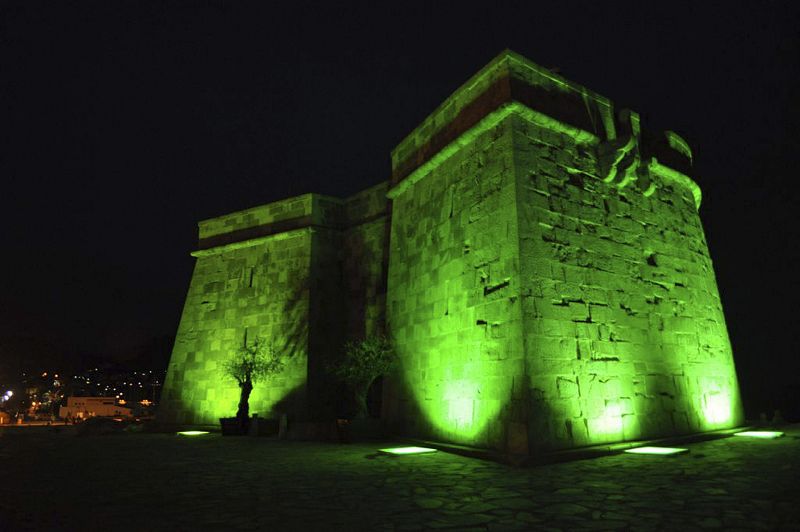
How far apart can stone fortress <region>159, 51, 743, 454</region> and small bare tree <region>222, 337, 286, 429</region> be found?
1.11ft

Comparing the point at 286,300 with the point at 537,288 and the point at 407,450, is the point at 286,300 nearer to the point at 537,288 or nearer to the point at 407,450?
the point at 407,450

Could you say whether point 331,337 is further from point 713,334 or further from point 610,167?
point 713,334

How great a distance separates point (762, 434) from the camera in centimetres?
750

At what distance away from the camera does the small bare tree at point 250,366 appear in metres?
10.2

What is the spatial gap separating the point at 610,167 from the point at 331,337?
6946 millimetres

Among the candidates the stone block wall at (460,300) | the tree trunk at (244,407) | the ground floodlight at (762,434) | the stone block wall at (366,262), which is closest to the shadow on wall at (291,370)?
the tree trunk at (244,407)

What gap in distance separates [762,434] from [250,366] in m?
9.32

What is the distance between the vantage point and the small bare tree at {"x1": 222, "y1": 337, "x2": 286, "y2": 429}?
10.2 meters

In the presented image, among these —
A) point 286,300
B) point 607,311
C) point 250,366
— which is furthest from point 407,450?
point 286,300

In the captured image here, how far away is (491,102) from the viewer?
24.7 ft

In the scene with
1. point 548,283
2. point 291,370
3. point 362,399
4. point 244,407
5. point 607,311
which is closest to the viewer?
point 548,283

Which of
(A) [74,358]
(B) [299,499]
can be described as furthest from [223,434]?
(A) [74,358]

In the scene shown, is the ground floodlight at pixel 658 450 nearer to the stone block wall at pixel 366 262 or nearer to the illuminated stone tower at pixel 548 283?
the illuminated stone tower at pixel 548 283

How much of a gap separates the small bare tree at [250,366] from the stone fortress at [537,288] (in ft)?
1.11
